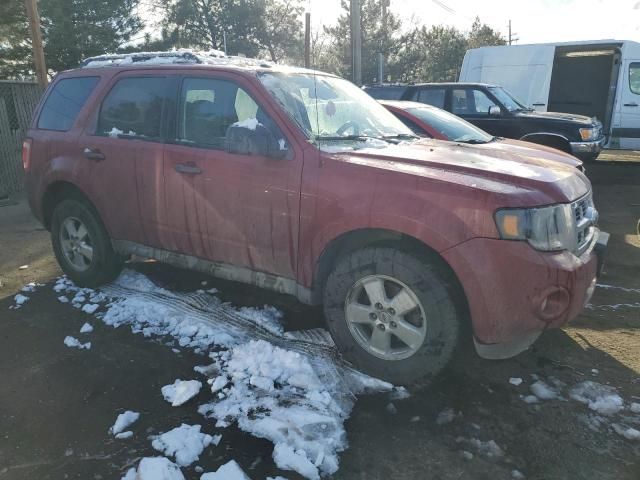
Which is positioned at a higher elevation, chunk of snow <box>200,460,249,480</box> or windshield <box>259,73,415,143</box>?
windshield <box>259,73,415,143</box>

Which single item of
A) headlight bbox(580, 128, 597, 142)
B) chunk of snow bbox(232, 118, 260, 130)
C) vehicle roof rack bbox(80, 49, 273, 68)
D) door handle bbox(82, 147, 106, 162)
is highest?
vehicle roof rack bbox(80, 49, 273, 68)

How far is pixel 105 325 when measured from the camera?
13.0 feet

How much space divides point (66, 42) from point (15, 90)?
16045mm

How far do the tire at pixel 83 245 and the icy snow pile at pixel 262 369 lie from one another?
15 cm

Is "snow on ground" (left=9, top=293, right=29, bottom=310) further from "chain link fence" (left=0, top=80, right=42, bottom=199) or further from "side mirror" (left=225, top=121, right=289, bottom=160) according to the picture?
"chain link fence" (left=0, top=80, right=42, bottom=199)

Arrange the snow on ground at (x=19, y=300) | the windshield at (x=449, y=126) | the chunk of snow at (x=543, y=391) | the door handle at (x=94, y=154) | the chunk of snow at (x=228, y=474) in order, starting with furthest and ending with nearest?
the windshield at (x=449, y=126), the snow on ground at (x=19, y=300), the door handle at (x=94, y=154), the chunk of snow at (x=543, y=391), the chunk of snow at (x=228, y=474)

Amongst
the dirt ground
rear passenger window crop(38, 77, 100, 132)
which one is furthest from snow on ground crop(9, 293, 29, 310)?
rear passenger window crop(38, 77, 100, 132)

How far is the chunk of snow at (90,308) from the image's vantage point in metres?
4.21

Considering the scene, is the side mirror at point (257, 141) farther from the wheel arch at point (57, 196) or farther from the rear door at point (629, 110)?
the rear door at point (629, 110)

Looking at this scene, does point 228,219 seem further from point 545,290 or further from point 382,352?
point 545,290

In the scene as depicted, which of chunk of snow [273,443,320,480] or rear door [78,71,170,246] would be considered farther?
rear door [78,71,170,246]

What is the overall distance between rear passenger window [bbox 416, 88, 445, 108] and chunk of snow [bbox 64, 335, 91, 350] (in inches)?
290

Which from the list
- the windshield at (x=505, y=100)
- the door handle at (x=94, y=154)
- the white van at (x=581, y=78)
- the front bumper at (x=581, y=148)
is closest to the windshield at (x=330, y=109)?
the door handle at (x=94, y=154)

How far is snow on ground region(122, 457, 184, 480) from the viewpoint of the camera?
234 cm
